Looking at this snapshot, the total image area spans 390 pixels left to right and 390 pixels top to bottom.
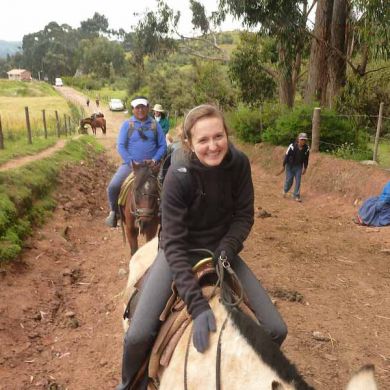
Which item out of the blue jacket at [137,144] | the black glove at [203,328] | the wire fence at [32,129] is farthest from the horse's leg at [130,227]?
the wire fence at [32,129]

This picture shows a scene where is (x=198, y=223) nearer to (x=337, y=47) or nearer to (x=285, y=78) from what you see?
(x=337, y=47)

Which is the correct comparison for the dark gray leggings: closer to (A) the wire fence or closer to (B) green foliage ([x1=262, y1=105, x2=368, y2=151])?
(B) green foliage ([x1=262, y1=105, x2=368, y2=151])

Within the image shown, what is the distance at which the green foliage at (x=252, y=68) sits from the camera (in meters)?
18.4

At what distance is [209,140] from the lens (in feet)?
7.47

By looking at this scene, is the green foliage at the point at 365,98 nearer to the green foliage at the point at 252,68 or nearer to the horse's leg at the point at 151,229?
the green foliage at the point at 252,68

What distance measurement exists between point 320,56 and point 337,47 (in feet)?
2.11

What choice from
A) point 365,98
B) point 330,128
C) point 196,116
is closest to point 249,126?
point 365,98

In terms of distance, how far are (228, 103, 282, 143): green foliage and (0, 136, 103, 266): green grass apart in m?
8.22

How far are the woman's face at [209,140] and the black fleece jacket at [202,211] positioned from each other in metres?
0.08

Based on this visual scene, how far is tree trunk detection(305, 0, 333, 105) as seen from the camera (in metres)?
14.2

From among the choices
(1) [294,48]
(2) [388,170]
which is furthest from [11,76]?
(2) [388,170]

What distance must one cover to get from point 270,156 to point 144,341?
490 inches

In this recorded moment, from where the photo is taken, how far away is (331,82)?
14.4 m

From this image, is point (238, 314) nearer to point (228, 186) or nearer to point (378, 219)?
point (228, 186)
